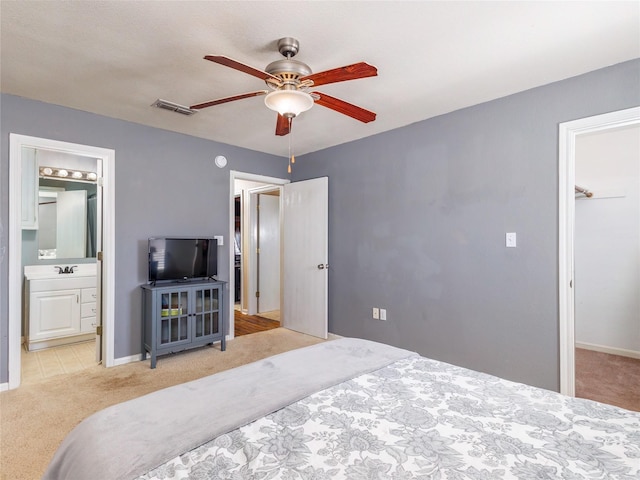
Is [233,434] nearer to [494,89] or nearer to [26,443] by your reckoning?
[26,443]

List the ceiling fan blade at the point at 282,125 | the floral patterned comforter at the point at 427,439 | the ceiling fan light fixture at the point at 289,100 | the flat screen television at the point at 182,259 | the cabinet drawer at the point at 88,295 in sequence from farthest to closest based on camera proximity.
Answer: the cabinet drawer at the point at 88,295, the flat screen television at the point at 182,259, the ceiling fan blade at the point at 282,125, the ceiling fan light fixture at the point at 289,100, the floral patterned comforter at the point at 427,439

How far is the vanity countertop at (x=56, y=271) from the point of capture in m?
3.84

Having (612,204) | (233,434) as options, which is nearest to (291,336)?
(233,434)

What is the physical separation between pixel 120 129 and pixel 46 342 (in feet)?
8.38

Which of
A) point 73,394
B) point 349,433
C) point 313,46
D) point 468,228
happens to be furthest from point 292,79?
point 73,394

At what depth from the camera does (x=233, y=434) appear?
1080mm

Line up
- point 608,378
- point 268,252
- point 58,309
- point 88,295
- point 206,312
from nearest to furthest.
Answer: point 608,378 < point 206,312 < point 58,309 < point 88,295 < point 268,252

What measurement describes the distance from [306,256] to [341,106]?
2510 millimetres

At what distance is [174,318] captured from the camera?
3395 mm

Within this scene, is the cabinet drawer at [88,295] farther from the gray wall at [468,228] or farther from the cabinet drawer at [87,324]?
the gray wall at [468,228]

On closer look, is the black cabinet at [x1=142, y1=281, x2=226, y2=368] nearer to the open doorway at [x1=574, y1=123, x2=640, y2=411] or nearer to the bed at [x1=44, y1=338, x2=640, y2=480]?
the bed at [x1=44, y1=338, x2=640, y2=480]

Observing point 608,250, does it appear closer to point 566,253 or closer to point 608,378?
point 608,378

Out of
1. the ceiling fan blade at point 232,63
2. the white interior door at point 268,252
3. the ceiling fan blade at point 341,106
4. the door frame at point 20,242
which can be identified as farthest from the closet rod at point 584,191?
the door frame at point 20,242

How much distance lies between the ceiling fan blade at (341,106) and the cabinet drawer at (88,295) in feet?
11.9
